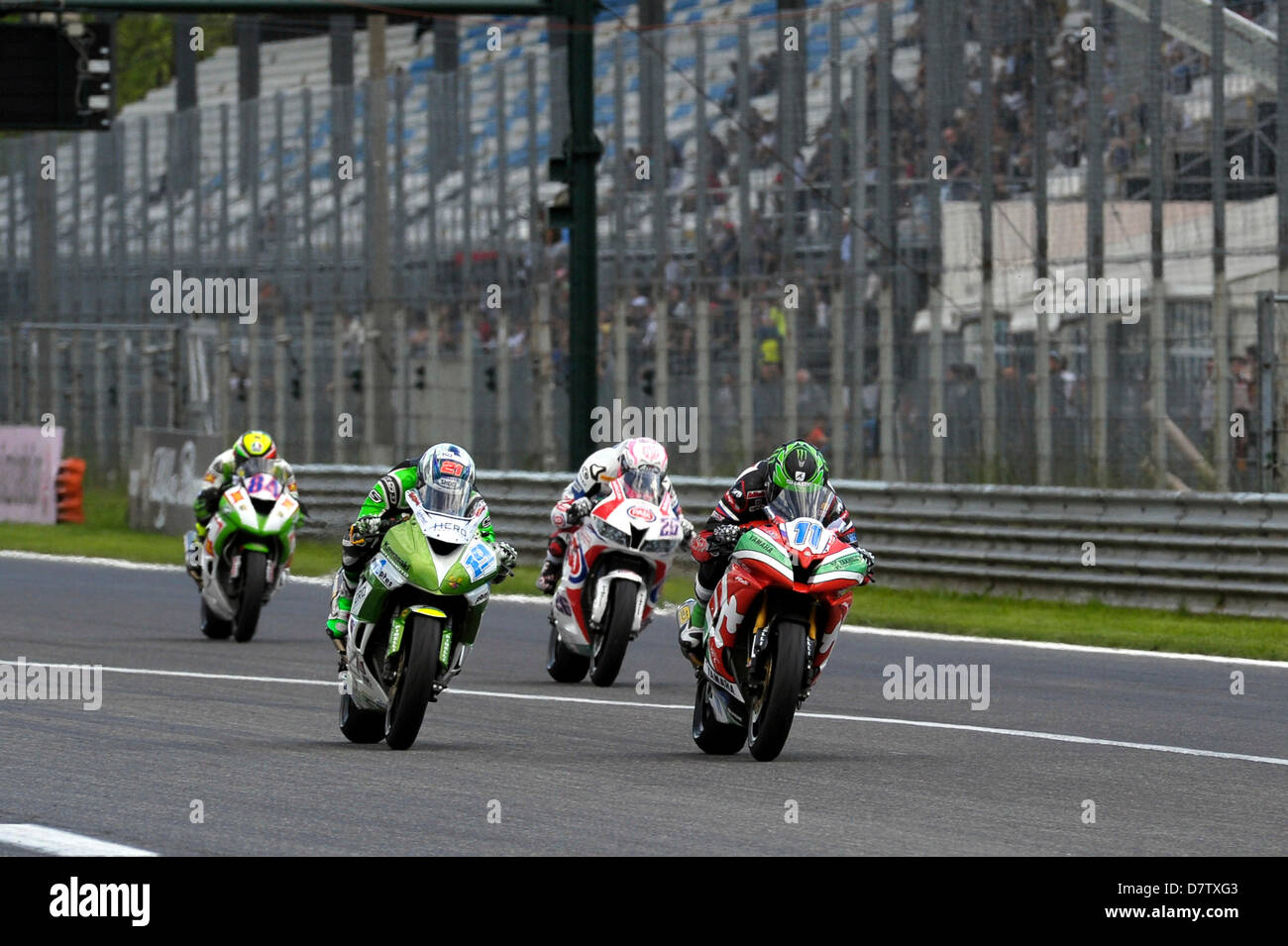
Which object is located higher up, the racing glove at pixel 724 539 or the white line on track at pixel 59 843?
the racing glove at pixel 724 539

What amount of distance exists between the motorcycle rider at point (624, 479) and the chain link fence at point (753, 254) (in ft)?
20.1

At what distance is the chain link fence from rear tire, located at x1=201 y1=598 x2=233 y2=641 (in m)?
7.01

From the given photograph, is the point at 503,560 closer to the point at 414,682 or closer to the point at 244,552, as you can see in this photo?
the point at 414,682

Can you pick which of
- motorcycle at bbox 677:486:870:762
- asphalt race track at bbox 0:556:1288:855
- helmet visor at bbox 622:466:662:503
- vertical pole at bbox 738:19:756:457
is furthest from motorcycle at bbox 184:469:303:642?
vertical pole at bbox 738:19:756:457

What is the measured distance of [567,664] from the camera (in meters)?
15.1

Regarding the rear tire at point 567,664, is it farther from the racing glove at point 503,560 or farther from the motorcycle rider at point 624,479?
the racing glove at point 503,560

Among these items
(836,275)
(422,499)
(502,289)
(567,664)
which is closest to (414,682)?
(422,499)

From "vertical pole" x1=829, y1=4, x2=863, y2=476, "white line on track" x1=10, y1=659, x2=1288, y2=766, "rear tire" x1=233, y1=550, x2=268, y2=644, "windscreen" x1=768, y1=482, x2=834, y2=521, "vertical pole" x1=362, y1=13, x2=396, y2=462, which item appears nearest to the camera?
"windscreen" x1=768, y1=482, x2=834, y2=521

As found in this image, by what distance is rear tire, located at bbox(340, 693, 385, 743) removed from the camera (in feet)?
37.6

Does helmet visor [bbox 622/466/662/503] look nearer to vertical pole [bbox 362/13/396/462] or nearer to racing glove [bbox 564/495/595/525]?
racing glove [bbox 564/495/595/525]

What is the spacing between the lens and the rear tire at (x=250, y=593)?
17203mm

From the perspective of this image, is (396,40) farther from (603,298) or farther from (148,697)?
(148,697)

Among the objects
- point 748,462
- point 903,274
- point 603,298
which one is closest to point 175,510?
point 603,298

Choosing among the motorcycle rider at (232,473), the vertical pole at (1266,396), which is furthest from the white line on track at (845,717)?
the vertical pole at (1266,396)
